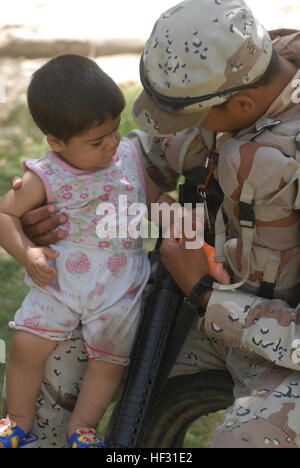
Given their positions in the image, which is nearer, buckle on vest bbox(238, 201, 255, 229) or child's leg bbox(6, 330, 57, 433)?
buckle on vest bbox(238, 201, 255, 229)

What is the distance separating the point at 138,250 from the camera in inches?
112

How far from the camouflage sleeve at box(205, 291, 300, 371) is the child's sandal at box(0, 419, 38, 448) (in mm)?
787

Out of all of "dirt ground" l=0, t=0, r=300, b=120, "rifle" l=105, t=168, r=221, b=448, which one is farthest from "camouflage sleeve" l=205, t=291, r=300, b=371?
"dirt ground" l=0, t=0, r=300, b=120

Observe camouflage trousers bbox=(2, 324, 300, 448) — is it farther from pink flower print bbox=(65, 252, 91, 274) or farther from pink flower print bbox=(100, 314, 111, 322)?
pink flower print bbox=(65, 252, 91, 274)

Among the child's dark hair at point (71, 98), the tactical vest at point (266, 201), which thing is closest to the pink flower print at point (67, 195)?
the child's dark hair at point (71, 98)

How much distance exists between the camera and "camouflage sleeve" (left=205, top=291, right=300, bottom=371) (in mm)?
2377

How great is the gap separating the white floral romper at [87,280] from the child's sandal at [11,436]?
13.7 inches

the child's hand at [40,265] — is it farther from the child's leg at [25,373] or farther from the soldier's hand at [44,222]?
Answer: the child's leg at [25,373]

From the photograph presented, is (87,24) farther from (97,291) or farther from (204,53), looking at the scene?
(204,53)

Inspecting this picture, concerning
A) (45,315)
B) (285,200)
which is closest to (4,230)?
(45,315)

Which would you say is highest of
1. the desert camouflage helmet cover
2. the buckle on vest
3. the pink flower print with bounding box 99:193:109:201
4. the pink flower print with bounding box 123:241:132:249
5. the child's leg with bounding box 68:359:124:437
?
the desert camouflage helmet cover

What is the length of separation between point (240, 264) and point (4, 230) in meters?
0.87

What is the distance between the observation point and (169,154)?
2.97 meters

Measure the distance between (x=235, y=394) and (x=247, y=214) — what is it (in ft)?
2.12
